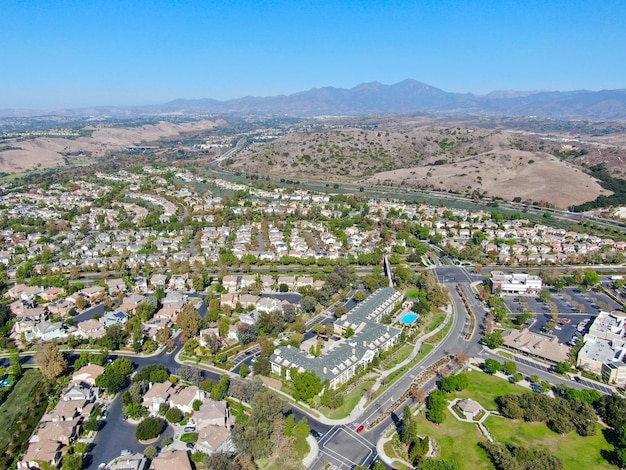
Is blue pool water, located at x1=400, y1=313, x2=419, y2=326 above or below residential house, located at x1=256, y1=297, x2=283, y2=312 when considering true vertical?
below

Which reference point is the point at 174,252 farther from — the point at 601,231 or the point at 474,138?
the point at 474,138

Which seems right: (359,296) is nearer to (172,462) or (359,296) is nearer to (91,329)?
(172,462)

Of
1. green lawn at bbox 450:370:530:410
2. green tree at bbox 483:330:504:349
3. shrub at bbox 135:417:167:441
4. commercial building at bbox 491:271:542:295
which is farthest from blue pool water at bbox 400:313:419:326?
shrub at bbox 135:417:167:441

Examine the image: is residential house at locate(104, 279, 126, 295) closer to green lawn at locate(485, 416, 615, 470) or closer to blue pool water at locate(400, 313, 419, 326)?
blue pool water at locate(400, 313, 419, 326)

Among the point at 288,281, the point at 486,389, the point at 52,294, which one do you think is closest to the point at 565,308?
the point at 486,389

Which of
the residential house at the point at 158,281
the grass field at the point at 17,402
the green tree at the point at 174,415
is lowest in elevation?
the residential house at the point at 158,281

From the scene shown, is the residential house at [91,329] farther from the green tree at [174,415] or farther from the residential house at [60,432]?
the green tree at [174,415]

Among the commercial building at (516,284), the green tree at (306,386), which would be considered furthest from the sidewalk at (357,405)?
the commercial building at (516,284)
